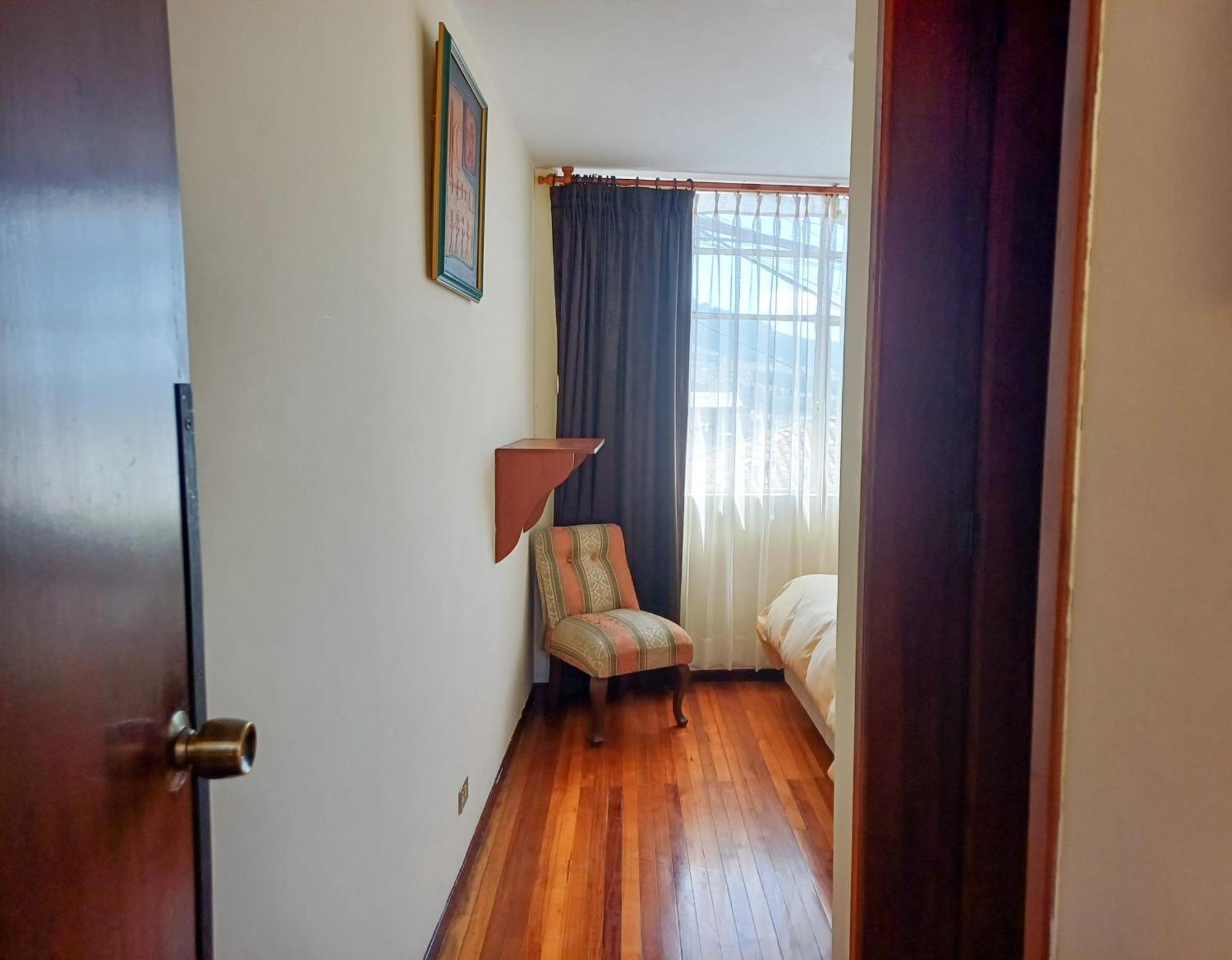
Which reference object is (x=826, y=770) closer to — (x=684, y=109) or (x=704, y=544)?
(x=704, y=544)

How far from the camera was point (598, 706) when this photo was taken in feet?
10.3

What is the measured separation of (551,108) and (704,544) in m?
2.16

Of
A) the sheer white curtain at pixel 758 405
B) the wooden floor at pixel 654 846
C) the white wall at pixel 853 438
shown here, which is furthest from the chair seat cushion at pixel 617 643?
the white wall at pixel 853 438

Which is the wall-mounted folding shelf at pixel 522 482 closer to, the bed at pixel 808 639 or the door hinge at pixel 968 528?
the bed at pixel 808 639

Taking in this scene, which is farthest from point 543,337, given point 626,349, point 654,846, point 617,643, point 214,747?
point 214,747

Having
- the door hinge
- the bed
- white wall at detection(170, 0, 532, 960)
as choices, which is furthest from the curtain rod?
the door hinge

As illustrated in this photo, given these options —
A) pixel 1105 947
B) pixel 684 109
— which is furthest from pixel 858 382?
pixel 684 109

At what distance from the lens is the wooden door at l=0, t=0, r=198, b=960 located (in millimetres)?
468

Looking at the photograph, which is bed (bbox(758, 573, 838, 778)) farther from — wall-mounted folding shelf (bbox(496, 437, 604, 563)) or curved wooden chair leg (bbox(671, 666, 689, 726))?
wall-mounted folding shelf (bbox(496, 437, 604, 563))

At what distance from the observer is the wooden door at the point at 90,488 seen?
468 mm

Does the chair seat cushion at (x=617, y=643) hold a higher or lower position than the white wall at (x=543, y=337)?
lower

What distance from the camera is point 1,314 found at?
45cm

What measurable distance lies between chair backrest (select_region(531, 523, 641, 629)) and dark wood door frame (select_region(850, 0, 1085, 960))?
2.28m

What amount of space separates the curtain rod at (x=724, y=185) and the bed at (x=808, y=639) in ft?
6.29
